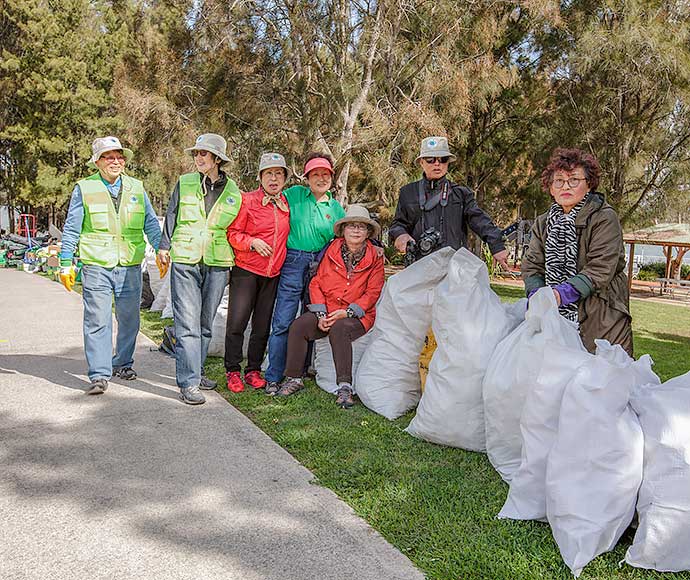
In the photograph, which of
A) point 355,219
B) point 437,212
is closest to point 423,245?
point 437,212

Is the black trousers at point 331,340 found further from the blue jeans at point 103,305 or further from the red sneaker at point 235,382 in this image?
the blue jeans at point 103,305

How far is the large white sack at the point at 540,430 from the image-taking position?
249 centimetres

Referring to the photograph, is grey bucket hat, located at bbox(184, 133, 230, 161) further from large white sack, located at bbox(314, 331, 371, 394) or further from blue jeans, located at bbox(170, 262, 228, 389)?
large white sack, located at bbox(314, 331, 371, 394)

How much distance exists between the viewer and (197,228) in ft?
13.6

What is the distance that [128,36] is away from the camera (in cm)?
2212

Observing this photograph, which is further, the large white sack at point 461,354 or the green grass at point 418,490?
the large white sack at point 461,354

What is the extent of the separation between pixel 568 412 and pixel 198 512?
5.03 ft

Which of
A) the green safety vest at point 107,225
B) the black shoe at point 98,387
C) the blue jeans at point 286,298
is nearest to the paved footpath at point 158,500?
the black shoe at point 98,387

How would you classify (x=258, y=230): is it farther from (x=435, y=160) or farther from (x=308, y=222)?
(x=435, y=160)

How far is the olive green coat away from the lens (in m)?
3.16

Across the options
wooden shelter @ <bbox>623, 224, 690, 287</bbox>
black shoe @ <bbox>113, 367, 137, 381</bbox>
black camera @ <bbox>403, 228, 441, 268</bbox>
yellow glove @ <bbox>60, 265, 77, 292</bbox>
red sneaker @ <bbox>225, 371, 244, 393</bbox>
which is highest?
black camera @ <bbox>403, 228, 441, 268</bbox>

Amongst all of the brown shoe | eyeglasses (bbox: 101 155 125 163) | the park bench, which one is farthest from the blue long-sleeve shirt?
the park bench

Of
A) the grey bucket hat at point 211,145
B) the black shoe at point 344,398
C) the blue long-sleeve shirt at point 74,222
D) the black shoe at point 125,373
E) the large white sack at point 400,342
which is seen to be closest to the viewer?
the large white sack at point 400,342

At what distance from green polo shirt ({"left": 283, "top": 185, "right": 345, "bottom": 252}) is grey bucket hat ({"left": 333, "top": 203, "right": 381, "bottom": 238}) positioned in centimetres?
12
